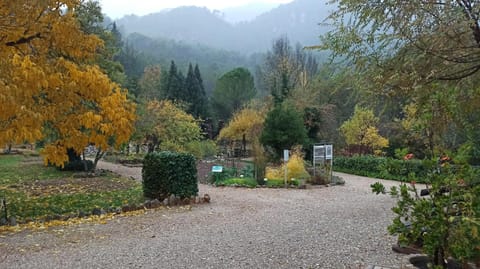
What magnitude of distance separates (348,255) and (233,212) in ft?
11.5

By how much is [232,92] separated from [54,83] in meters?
36.8

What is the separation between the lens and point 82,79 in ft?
19.2

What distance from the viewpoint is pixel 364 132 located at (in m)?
21.6

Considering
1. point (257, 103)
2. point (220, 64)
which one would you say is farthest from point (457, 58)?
point (220, 64)

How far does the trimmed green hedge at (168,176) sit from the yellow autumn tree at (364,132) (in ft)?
44.9

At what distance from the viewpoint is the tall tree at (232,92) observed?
4191 cm

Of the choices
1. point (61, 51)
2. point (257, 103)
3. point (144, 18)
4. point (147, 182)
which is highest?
point (144, 18)

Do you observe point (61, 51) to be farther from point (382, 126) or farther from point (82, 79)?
point (382, 126)

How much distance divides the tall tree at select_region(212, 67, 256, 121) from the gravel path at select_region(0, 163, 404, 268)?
3322 cm

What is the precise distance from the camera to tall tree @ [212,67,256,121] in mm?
41906

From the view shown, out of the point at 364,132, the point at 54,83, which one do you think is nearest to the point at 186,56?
the point at 364,132

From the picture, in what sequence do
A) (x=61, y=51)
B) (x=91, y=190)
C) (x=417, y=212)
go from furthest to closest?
1. (x=91, y=190)
2. (x=61, y=51)
3. (x=417, y=212)

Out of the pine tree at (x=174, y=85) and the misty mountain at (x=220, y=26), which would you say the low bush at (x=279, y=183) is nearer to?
the pine tree at (x=174, y=85)

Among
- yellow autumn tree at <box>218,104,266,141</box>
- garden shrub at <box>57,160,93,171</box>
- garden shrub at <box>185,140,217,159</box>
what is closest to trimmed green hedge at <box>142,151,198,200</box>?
garden shrub at <box>57,160,93,171</box>
